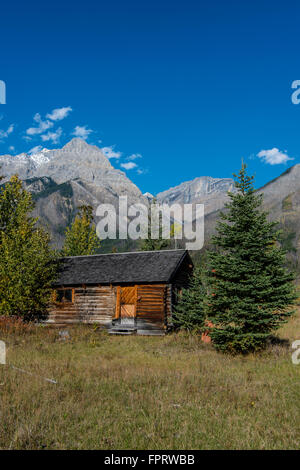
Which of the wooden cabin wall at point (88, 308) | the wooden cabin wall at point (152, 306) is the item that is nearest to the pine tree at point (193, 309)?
the wooden cabin wall at point (152, 306)

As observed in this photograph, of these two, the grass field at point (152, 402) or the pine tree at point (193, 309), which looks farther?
the pine tree at point (193, 309)

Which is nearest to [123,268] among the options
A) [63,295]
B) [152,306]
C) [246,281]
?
[152,306]

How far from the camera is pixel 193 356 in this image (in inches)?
509

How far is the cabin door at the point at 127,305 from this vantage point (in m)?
23.1

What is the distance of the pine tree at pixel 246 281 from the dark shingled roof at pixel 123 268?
900 cm

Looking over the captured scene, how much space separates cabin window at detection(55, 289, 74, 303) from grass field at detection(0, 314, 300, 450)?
1211 centimetres

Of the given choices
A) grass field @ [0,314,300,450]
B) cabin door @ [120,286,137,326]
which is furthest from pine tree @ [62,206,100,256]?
grass field @ [0,314,300,450]

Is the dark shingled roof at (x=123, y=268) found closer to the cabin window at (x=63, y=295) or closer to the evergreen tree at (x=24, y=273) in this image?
the cabin window at (x=63, y=295)

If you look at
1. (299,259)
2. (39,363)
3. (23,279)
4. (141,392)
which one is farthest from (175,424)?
(299,259)

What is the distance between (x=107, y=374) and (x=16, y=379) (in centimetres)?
262

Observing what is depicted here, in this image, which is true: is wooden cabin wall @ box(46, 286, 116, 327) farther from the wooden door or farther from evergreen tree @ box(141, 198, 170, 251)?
evergreen tree @ box(141, 198, 170, 251)

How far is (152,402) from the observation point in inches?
290

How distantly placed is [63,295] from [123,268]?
5481 mm
